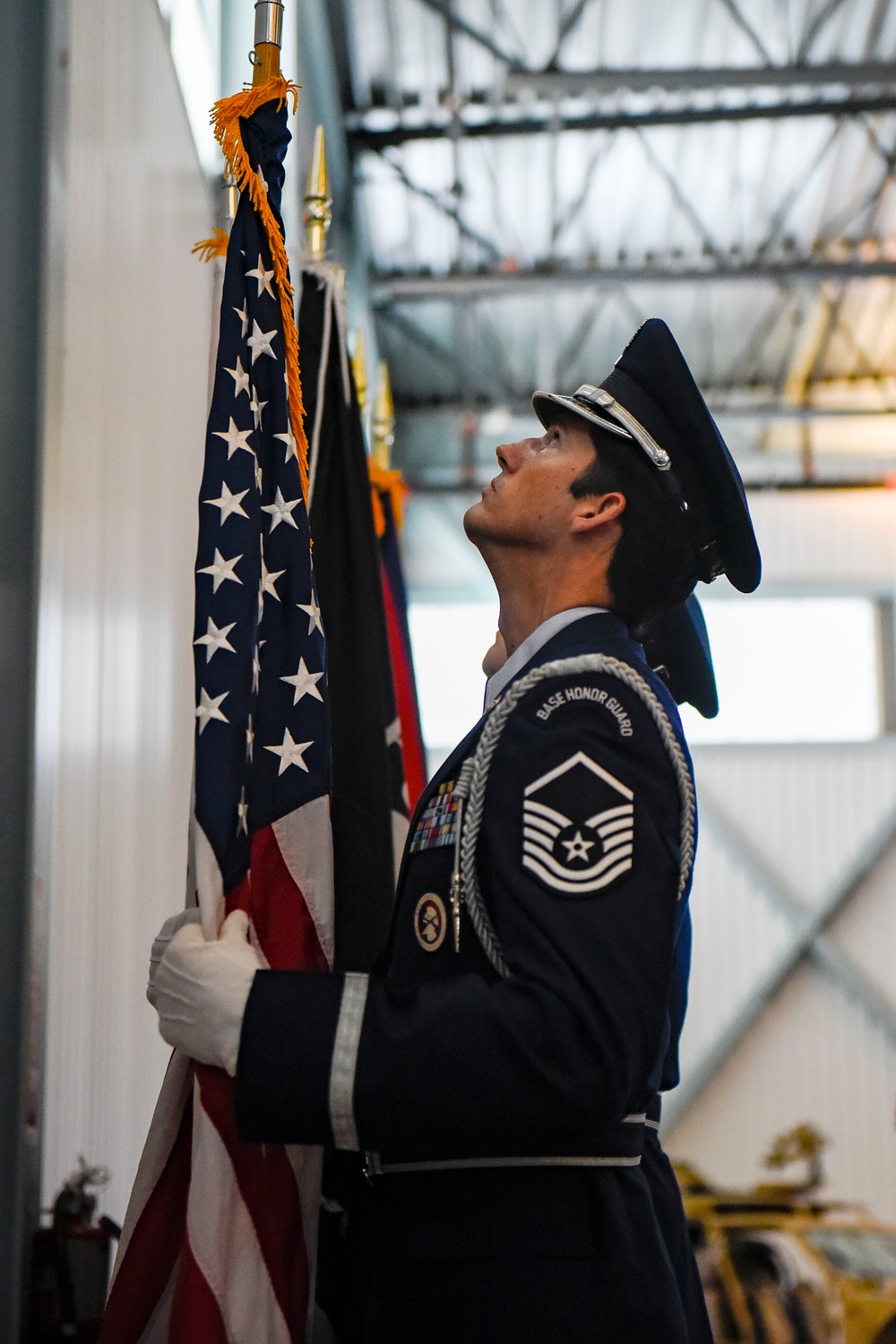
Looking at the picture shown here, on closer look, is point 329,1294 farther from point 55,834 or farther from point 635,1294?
point 55,834

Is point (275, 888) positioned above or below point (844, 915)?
above

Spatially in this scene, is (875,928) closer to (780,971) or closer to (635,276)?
(780,971)

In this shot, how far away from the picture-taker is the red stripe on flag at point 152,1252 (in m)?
1.50

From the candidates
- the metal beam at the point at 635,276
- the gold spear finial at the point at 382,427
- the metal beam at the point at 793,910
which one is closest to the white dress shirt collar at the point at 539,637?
the gold spear finial at the point at 382,427

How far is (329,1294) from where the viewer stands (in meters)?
1.68

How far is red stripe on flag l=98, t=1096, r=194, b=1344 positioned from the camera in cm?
150

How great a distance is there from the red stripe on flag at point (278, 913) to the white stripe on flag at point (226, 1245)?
208 mm

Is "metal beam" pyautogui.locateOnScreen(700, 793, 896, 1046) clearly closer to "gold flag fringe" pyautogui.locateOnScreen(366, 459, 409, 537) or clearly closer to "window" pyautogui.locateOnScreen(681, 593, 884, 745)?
"window" pyautogui.locateOnScreen(681, 593, 884, 745)

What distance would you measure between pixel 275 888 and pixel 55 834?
0.44 meters

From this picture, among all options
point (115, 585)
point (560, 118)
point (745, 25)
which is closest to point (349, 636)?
point (115, 585)

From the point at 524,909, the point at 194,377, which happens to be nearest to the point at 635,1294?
the point at 524,909

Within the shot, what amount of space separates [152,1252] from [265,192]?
1.35 metres

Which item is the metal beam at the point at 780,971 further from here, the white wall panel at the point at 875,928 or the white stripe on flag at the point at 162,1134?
the white stripe on flag at the point at 162,1134

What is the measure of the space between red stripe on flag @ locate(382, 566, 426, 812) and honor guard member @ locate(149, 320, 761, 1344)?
180 centimetres
